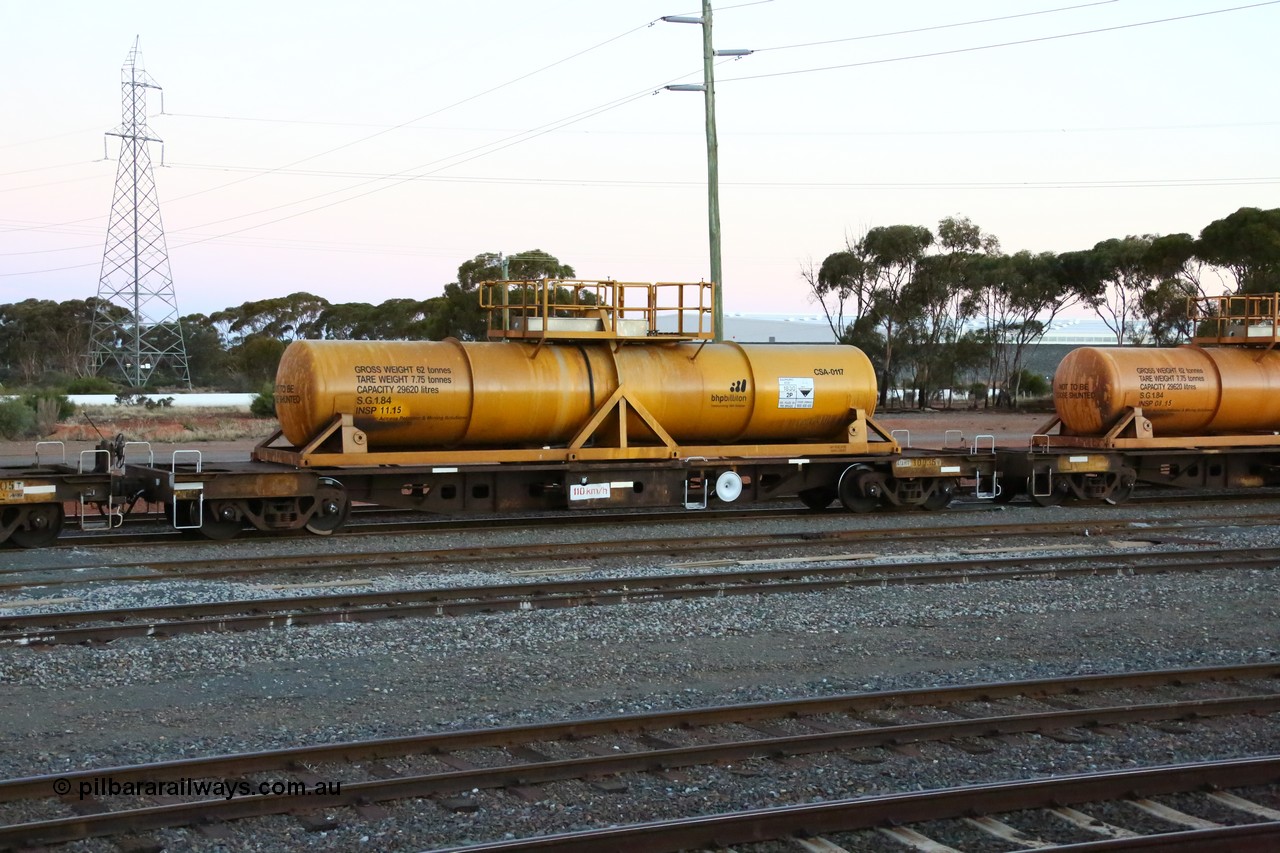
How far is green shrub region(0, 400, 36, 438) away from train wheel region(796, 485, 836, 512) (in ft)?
83.5

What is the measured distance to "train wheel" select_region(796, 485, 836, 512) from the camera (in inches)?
798

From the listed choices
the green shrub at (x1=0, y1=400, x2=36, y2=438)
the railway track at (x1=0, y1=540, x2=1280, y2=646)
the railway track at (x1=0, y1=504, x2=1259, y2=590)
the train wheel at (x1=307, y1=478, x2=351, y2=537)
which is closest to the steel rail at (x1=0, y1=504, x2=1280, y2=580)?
the railway track at (x1=0, y1=504, x2=1259, y2=590)

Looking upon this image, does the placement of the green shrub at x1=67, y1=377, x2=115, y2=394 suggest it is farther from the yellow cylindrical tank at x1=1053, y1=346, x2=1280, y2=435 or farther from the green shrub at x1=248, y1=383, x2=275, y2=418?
the yellow cylindrical tank at x1=1053, y1=346, x2=1280, y2=435

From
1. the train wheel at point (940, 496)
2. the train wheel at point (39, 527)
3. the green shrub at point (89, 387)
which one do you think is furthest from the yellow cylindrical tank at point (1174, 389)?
the green shrub at point (89, 387)

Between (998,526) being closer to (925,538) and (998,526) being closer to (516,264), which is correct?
(925,538)

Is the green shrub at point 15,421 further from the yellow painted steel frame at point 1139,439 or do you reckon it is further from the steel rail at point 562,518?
the yellow painted steel frame at point 1139,439

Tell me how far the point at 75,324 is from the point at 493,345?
76.4m

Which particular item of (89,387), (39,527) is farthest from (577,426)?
(89,387)

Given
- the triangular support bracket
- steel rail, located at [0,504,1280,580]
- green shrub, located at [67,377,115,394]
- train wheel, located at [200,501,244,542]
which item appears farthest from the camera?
green shrub, located at [67,377,115,394]

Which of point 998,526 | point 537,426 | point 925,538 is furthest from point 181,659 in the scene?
point 998,526

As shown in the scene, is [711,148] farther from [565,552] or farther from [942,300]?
[942,300]

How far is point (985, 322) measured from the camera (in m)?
64.9

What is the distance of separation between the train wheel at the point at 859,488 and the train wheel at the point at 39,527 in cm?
1128

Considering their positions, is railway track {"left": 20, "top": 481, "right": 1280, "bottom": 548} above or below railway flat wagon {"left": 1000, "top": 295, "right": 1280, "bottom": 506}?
below
